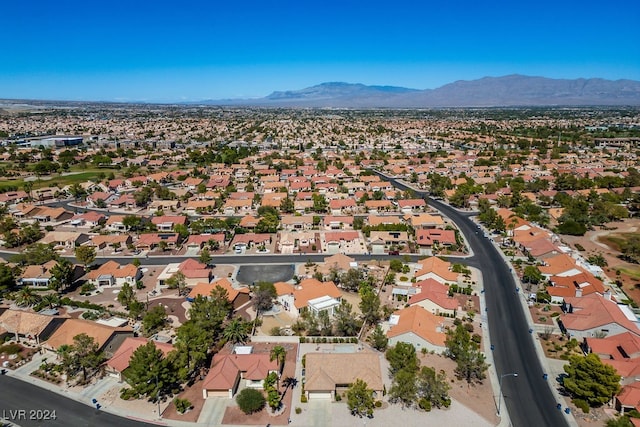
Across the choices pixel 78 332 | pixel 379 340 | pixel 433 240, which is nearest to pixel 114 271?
pixel 78 332

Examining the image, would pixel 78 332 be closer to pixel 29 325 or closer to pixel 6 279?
pixel 29 325

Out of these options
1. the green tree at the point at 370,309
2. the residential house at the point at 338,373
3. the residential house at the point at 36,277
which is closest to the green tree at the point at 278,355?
the residential house at the point at 338,373

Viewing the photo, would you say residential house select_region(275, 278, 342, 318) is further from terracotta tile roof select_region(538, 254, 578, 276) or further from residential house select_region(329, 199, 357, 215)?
residential house select_region(329, 199, 357, 215)

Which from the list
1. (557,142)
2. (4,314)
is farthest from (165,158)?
(557,142)

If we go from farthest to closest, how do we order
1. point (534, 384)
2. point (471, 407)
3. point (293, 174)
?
point (293, 174) → point (534, 384) → point (471, 407)

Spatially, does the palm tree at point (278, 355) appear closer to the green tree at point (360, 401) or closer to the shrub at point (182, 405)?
the green tree at point (360, 401)

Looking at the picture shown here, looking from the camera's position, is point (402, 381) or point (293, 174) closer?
point (402, 381)

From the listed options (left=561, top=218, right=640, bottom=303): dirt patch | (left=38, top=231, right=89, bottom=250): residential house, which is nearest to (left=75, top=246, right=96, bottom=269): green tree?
(left=38, top=231, right=89, bottom=250): residential house

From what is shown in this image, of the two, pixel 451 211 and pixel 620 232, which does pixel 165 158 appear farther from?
pixel 620 232
